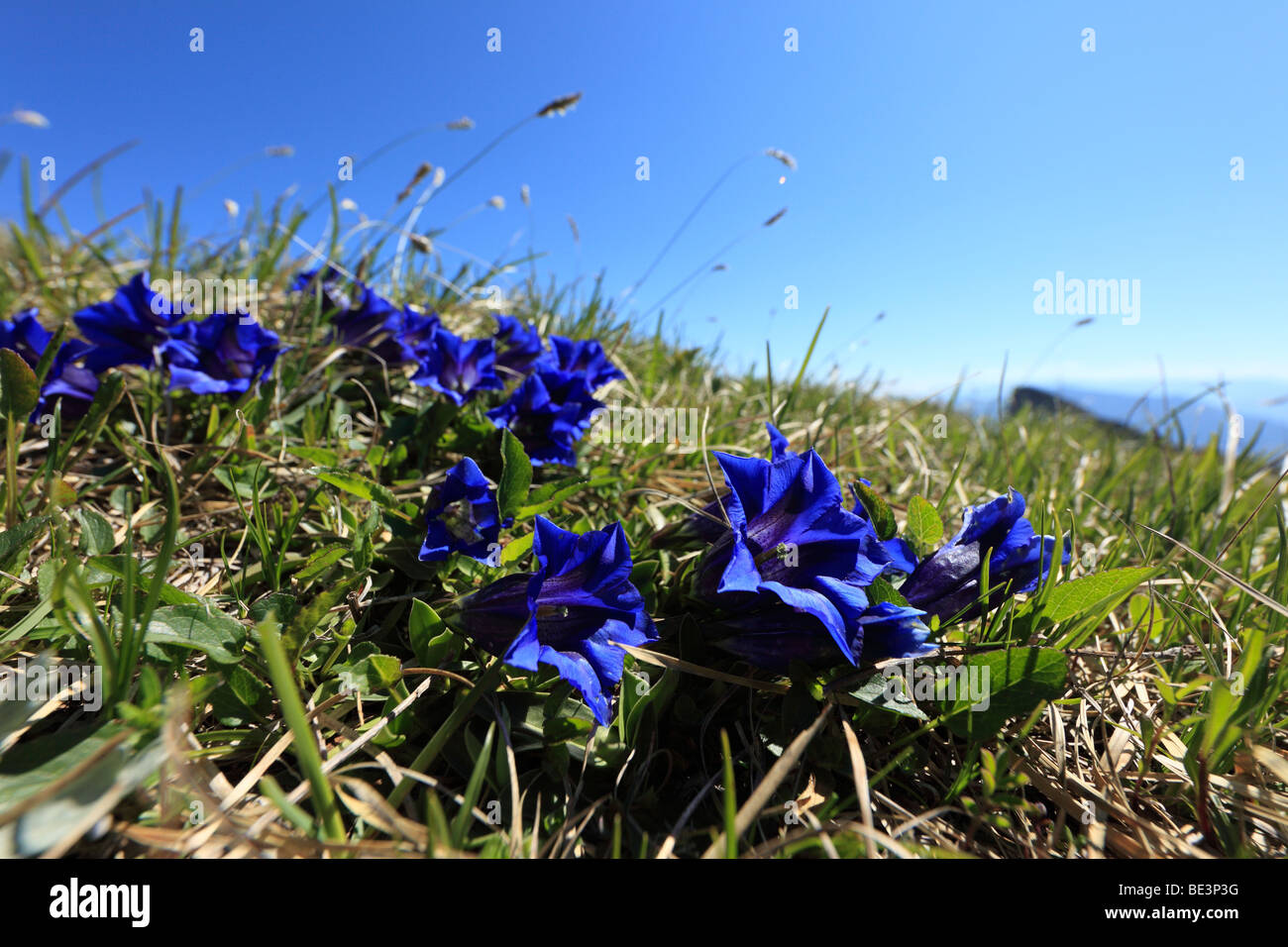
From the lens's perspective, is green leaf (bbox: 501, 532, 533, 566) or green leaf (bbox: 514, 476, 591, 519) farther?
green leaf (bbox: 514, 476, 591, 519)

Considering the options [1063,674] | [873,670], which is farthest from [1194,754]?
[873,670]

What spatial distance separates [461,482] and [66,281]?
3.88m

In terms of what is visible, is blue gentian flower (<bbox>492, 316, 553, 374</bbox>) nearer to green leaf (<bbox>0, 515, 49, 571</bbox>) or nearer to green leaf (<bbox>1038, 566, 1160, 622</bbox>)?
green leaf (<bbox>0, 515, 49, 571</bbox>)

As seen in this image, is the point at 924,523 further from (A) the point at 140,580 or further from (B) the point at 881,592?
(A) the point at 140,580

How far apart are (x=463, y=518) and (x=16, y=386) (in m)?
1.25

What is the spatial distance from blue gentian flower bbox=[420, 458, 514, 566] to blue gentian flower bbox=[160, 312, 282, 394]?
109cm

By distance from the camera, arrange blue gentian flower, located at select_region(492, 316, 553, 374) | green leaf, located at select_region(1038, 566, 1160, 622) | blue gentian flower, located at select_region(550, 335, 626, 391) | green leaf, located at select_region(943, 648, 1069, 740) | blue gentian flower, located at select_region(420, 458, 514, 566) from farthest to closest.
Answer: blue gentian flower, located at select_region(492, 316, 553, 374) < blue gentian flower, located at select_region(550, 335, 626, 391) < blue gentian flower, located at select_region(420, 458, 514, 566) < green leaf, located at select_region(1038, 566, 1160, 622) < green leaf, located at select_region(943, 648, 1069, 740)

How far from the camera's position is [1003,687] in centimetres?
139

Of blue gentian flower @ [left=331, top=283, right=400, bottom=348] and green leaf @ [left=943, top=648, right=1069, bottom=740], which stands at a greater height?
blue gentian flower @ [left=331, top=283, right=400, bottom=348]

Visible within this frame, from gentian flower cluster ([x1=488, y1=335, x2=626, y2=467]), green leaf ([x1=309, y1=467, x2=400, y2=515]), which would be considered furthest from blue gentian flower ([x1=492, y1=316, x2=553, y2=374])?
green leaf ([x1=309, y1=467, x2=400, y2=515])

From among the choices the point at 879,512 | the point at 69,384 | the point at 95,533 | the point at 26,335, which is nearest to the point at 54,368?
the point at 69,384

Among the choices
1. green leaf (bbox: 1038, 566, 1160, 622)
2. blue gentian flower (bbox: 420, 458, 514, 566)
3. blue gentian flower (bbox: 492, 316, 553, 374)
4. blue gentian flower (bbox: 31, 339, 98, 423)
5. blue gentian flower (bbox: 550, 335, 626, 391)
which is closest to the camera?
green leaf (bbox: 1038, 566, 1160, 622)

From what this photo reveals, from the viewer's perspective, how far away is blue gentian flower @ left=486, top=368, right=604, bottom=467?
2256mm
